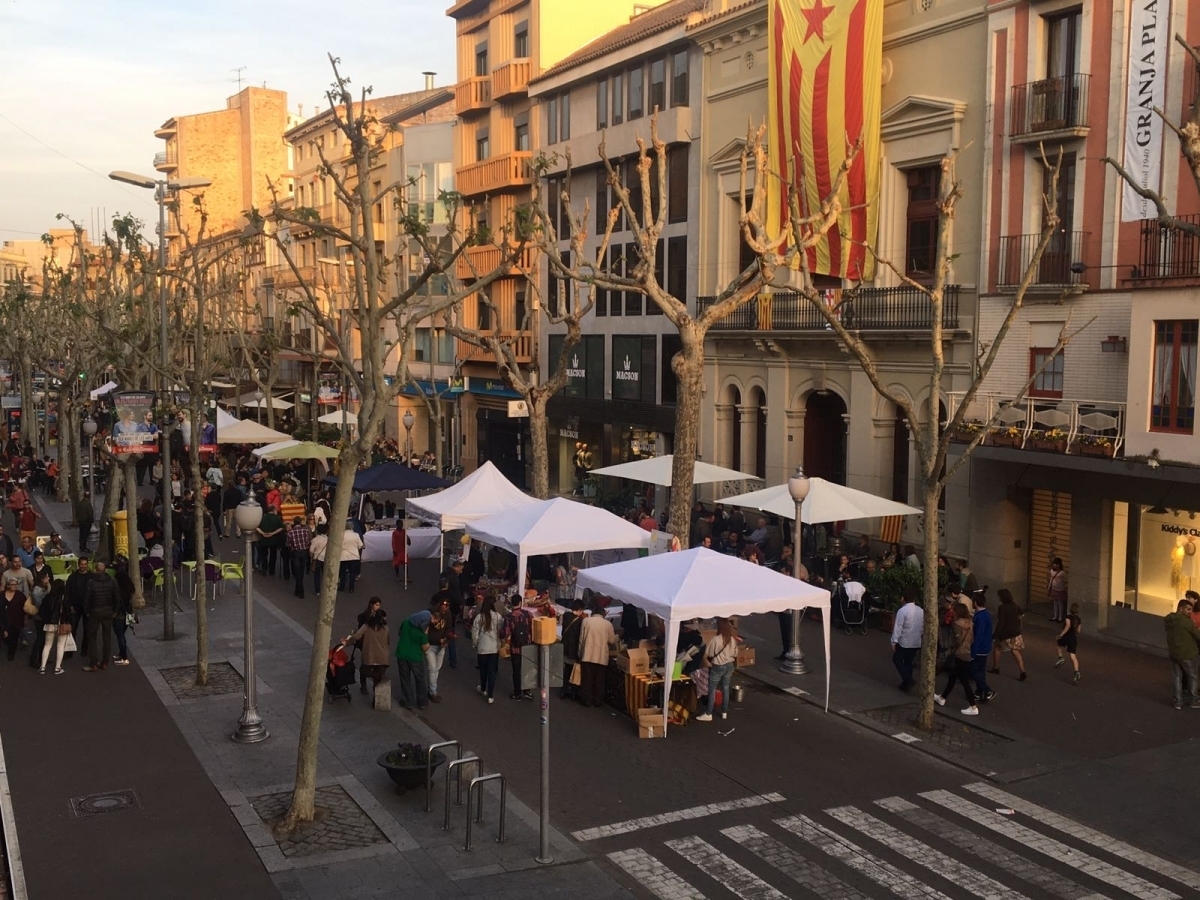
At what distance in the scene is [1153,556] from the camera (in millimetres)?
22031

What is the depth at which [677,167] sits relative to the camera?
3706 centimetres

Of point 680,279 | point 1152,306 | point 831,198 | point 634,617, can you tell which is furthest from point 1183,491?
point 680,279

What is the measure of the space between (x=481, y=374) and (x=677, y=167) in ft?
50.6

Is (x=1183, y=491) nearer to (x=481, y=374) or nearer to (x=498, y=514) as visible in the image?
(x=498, y=514)

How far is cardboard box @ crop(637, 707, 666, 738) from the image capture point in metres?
15.9

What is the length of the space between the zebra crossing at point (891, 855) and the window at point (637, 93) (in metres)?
28.8

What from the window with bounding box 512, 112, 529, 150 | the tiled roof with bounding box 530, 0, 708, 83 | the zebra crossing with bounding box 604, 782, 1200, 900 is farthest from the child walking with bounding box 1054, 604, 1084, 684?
the window with bounding box 512, 112, 529, 150

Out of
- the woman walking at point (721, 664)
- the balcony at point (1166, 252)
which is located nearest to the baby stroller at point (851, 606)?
the woman walking at point (721, 664)

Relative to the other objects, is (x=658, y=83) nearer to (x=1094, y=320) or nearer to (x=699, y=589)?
(x=1094, y=320)

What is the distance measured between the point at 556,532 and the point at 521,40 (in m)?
30.5

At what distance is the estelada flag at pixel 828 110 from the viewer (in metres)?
27.5

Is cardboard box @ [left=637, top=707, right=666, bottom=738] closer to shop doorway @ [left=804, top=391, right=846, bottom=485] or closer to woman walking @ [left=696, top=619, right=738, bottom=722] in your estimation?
woman walking @ [left=696, top=619, right=738, bottom=722]

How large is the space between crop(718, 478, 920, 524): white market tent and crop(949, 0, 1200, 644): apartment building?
7.54 ft

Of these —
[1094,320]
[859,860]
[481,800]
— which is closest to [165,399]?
[481,800]
